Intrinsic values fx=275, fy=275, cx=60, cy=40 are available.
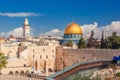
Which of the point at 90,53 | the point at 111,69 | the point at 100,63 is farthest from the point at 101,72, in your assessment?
the point at 90,53

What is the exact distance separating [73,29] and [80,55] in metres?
18.6

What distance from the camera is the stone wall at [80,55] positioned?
102 feet

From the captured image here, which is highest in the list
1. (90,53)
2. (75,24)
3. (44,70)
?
(75,24)

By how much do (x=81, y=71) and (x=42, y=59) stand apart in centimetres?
2425

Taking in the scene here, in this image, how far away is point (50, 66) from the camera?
37438 millimetres

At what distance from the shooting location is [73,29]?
172 feet

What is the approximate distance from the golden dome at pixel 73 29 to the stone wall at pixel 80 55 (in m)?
16.0

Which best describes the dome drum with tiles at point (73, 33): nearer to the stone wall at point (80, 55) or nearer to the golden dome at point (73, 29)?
the golden dome at point (73, 29)

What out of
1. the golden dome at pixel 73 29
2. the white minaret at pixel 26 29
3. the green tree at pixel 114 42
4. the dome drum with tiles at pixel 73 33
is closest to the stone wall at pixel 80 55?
the green tree at pixel 114 42

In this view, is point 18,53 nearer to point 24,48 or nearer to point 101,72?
point 24,48

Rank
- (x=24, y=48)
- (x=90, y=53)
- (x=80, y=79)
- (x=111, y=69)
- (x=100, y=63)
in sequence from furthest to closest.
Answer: (x=24, y=48) → (x=90, y=53) → (x=100, y=63) → (x=111, y=69) → (x=80, y=79)

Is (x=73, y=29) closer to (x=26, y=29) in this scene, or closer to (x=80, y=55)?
(x=26, y=29)

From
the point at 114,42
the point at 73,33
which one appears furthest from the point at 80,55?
the point at 73,33

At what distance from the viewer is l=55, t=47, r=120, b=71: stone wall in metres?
31.2
